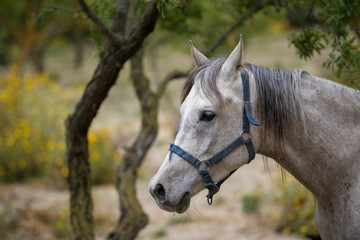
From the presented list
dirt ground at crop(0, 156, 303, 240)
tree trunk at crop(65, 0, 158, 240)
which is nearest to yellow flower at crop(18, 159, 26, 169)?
dirt ground at crop(0, 156, 303, 240)

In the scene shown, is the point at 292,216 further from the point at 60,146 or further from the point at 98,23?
the point at 60,146

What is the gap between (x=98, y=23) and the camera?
2.76 metres

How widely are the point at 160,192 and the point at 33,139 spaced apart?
238 inches

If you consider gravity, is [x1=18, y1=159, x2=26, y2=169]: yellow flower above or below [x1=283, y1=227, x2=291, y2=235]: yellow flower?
above

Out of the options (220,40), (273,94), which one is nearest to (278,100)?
(273,94)

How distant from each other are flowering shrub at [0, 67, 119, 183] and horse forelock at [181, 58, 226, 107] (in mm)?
5035

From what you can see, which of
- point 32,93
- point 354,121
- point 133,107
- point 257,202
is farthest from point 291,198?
point 133,107

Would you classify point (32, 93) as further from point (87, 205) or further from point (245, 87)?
point (245, 87)

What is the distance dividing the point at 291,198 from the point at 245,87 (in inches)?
148

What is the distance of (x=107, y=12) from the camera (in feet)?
10.3

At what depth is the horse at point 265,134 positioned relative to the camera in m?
1.91

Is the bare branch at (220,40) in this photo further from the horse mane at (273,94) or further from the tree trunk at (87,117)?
the horse mane at (273,94)

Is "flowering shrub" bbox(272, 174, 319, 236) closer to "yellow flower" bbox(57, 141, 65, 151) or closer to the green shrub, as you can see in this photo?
the green shrub

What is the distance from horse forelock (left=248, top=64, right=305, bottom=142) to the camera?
1.96 metres
